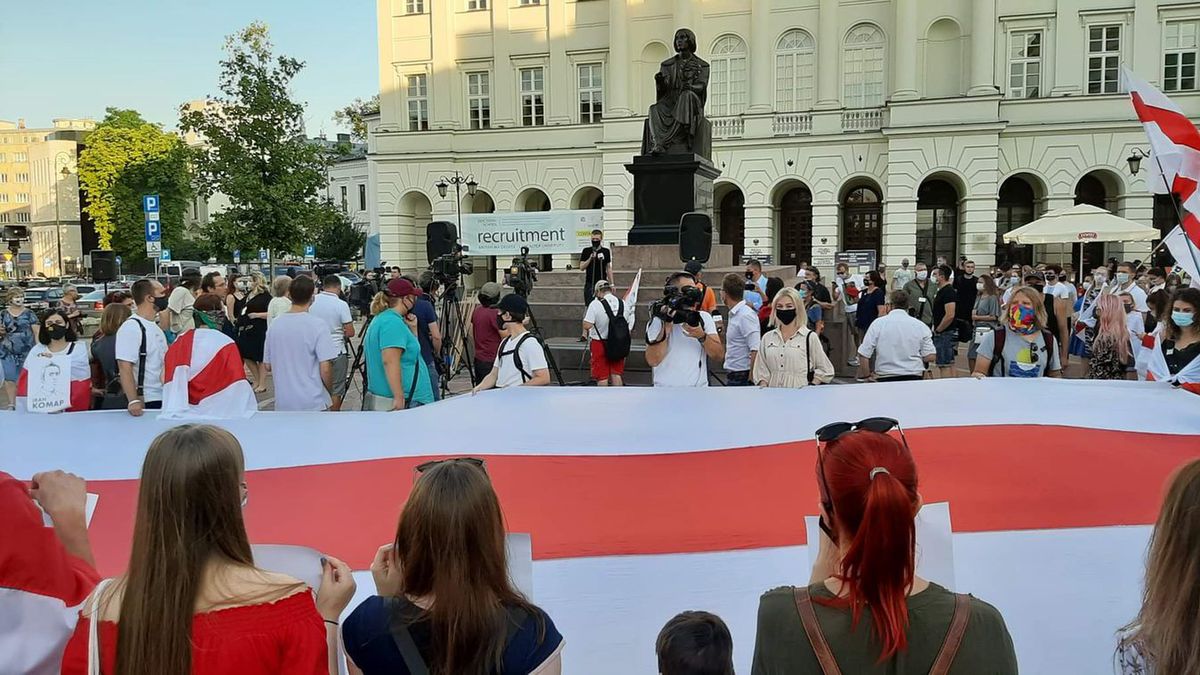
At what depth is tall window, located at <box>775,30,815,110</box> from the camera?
37625mm

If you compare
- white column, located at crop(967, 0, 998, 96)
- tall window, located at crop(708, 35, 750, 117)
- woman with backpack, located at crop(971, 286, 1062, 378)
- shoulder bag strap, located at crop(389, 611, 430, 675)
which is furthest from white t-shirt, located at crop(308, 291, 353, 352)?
tall window, located at crop(708, 35, 750, 117)

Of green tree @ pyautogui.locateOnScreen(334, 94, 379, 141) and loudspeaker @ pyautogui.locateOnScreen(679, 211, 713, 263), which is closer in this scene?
loudspeaker @ pyautogui.locateOnScreen(679, 211, 713, 263)

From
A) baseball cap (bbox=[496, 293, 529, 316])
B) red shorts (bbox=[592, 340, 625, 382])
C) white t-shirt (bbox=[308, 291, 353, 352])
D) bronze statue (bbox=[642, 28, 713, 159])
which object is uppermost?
bronze statue (bbox=[642, 28, 713, 159])

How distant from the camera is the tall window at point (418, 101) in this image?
144ft

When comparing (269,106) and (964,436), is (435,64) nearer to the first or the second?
(269,106)

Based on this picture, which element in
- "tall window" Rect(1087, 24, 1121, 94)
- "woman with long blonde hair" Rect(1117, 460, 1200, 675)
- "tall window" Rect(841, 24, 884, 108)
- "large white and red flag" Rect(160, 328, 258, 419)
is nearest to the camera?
"woman with long blonde hair" Rect(1117, 460, 1200, 675)

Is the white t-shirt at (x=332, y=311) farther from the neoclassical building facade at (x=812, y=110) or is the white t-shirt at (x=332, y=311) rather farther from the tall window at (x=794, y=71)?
the tall window at (x=794, y=71)

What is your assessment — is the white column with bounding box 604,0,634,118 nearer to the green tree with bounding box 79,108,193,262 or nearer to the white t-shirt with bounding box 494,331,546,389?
the white t-shirt with bounding box 494,331,546,389

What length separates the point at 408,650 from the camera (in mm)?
1997

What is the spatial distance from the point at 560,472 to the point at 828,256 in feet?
112

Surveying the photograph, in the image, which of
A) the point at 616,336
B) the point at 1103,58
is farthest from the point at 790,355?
the point at 1103,58

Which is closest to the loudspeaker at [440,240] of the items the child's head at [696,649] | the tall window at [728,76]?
the child's head at [696,649]

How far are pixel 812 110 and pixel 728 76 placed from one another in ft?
14.7

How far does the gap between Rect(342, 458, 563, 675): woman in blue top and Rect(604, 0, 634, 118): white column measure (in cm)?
3876
